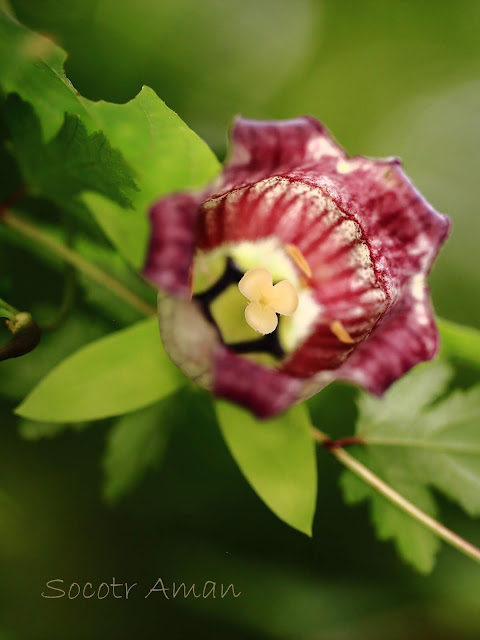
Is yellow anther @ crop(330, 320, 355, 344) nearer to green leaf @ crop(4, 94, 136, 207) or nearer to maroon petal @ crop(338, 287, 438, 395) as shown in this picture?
maroon petal @ crop(338, 287, 438, 395)

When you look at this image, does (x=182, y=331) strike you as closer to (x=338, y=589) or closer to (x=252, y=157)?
(x=252, y=157)

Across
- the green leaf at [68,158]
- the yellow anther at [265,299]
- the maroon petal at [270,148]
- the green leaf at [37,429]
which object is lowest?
the green leaf at [37,429]

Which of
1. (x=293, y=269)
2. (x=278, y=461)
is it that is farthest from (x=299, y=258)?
(x=278, y=461)

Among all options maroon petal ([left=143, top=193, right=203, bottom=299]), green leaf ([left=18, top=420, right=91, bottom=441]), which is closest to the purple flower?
maroon petal ([left=143, top=193, right=203, bottom=299])

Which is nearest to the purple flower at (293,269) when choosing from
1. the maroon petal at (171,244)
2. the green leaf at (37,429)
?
the maroon petal at (171,244)

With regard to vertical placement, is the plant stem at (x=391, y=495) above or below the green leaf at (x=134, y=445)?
above

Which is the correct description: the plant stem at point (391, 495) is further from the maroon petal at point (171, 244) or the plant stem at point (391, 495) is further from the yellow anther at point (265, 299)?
the maroon petal at point (171, 244)
